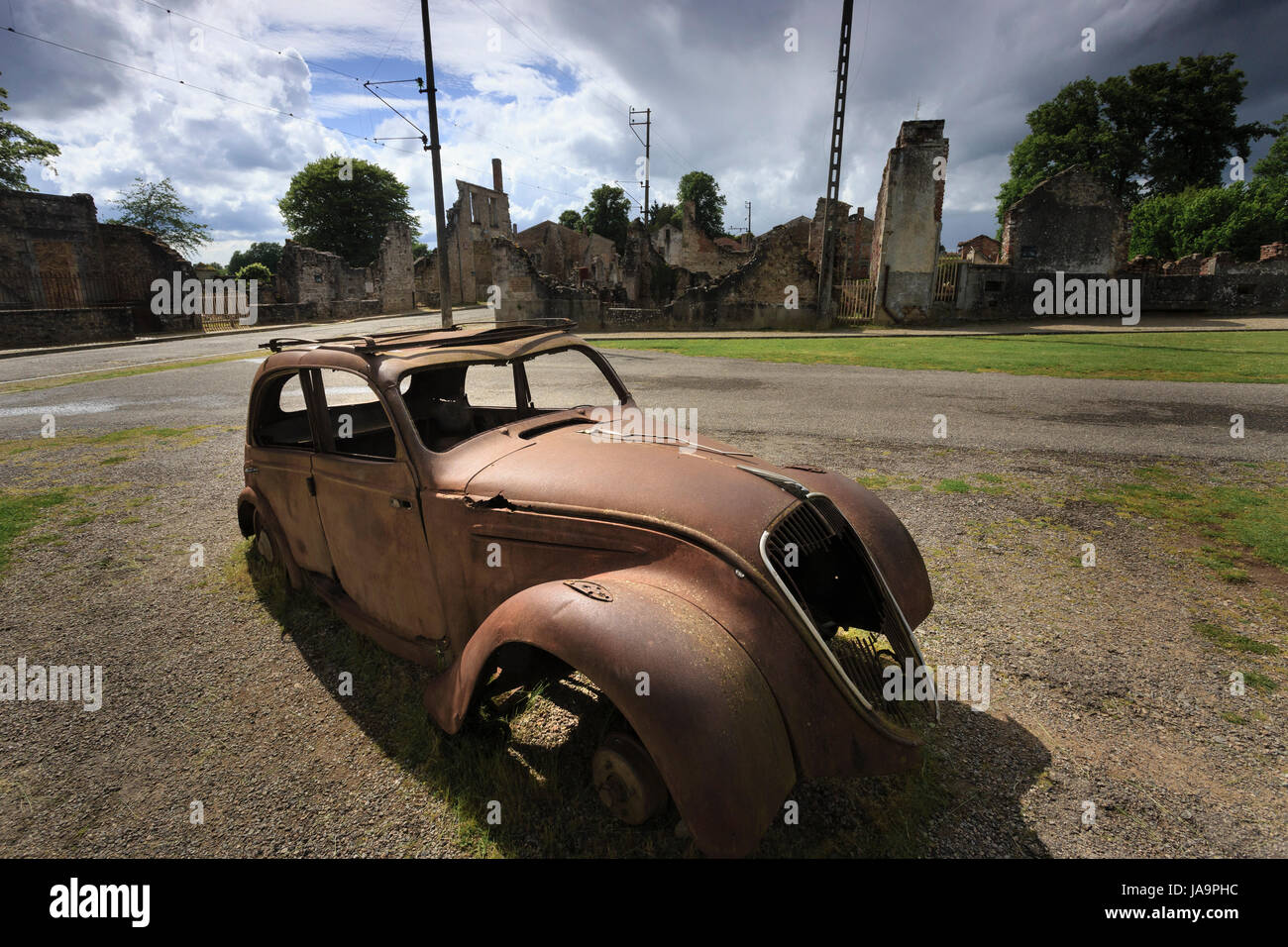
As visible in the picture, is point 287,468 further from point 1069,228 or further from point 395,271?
point 395,271

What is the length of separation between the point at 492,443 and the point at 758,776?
1.81 metres

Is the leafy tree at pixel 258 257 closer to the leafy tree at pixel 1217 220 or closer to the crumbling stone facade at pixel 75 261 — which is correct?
the crumbling stone facade at pixel 75 261

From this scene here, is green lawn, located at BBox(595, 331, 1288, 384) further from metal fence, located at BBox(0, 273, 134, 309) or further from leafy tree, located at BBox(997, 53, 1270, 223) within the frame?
leafy tree, located at BBox(997, 53, 1270, 223)

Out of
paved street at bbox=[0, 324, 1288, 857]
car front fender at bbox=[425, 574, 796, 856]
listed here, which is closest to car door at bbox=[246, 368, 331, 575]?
paved street at bbox=[0, 324, 1288, 857]

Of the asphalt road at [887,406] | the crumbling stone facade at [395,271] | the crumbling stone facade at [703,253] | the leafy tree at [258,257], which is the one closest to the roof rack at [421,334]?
the asphalt road at [887,406]

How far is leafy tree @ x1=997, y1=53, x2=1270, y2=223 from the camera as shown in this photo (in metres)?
39.9

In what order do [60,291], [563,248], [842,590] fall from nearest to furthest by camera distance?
1. [842,590]
2. [60,291]
3. [563,248]

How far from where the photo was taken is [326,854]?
80.8 inches

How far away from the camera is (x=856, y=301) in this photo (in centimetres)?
2502

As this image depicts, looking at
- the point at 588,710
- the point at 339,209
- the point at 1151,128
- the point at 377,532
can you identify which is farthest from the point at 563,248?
the point at 588,710

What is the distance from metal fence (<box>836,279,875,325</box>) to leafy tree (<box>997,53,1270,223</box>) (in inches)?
1083

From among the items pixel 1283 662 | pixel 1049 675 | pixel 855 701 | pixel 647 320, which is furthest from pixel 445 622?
pixel 647 320

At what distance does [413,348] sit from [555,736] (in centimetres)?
200

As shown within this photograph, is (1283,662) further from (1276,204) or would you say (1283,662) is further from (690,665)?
(1276,204)
